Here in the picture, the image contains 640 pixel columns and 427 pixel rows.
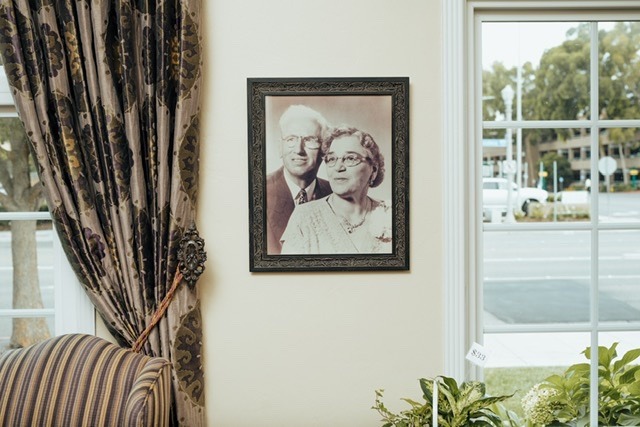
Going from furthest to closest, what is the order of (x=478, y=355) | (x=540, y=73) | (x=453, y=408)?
1. (x=540, y=73)
2. (x=478, y=355)
3. (x=453, y=408)

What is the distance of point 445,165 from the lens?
2305 mm

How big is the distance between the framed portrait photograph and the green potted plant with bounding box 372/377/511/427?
484 millimetres

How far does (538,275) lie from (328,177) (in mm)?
926

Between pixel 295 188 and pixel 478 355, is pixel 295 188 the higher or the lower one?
the higher one

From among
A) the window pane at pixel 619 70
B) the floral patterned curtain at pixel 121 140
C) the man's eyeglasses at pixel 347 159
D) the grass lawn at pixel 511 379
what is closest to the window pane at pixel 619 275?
the grass lawn at pixel 511 379

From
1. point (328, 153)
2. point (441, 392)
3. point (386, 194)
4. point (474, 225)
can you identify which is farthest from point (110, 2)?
point (441, 392)

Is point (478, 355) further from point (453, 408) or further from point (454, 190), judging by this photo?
point (454, 190)

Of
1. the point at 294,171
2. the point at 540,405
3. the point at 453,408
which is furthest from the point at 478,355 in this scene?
the point at 294,171

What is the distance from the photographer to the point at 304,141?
2.29 meters

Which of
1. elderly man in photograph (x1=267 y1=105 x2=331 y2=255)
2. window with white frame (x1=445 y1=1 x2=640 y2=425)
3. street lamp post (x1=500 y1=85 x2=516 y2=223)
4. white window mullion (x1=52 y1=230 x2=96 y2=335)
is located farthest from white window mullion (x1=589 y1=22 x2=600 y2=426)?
white window mullion (x1=52 y1=230 x2=96 y2=335)

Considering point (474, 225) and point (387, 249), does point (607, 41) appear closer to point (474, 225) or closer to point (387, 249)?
point (474, 225)

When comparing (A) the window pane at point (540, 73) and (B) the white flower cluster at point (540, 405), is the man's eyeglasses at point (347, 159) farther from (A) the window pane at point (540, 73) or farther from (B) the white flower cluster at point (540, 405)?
(B) the white flower cluster at point (540, 405)

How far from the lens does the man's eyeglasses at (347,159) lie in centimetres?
229

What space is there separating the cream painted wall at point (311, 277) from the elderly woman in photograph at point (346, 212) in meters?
0.12
